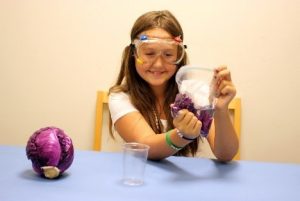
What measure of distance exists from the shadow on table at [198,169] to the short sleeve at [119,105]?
28cm

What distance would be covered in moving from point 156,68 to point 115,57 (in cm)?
61

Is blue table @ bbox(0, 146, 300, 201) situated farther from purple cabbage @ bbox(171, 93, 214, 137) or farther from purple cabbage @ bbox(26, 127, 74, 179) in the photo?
purple cabbage @ bbox(171, 93, 214, 137)

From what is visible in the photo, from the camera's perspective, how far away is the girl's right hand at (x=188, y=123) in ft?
2.72

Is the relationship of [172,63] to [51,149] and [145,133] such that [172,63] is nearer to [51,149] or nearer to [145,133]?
[145,133]

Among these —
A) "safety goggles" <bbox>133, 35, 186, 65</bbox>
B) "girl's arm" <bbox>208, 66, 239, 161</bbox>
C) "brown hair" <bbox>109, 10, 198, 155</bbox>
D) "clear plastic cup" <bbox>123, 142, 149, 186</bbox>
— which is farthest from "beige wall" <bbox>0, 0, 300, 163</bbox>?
"clear plastic cup" <bbox>123, 142, 149, 186</bbox>

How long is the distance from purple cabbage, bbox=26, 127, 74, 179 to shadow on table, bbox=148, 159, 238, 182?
27 centimetres

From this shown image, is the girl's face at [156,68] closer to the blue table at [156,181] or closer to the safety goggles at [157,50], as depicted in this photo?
the safety goggles at [157,50]

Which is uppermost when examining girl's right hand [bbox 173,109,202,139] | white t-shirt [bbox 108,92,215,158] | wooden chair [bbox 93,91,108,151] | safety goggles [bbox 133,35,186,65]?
safety goggles [bbox 133,35,186,65]

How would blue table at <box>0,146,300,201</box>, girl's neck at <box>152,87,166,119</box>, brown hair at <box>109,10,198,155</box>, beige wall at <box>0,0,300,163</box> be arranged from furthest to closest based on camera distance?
beige wall at <box>0,0,300,163</box> < girl's neck at <box>152,87,166,119</box> < brown hair at <box>109,10,198,155</box> < blue table at <box>0,146,300,201</box>

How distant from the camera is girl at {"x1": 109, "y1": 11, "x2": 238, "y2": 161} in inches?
36.8

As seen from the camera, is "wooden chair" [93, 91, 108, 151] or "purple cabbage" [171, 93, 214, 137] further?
"wooden chair" [93, 91, 108, 151]

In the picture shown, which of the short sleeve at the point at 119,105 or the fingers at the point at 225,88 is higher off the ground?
the fingers at the point at 225,88

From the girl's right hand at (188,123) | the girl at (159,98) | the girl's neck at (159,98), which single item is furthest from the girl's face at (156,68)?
the girl's right hand at (188,123)

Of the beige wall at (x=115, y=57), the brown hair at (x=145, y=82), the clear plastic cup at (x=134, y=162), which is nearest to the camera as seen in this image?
the clear plastic cup at (x=134, y=162)
